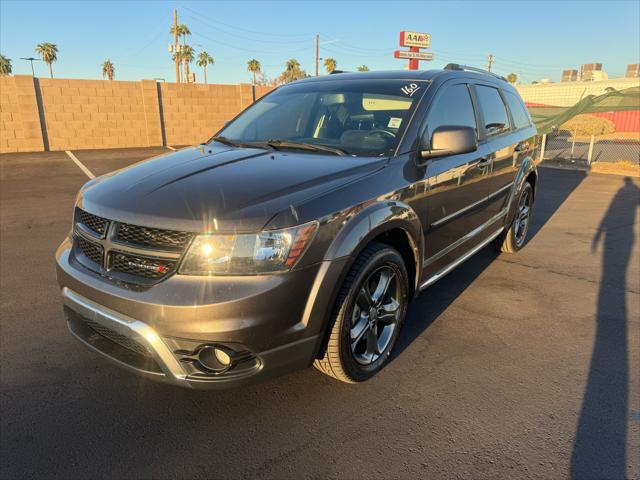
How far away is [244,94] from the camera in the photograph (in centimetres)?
2045

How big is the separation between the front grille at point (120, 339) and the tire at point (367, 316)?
3.09 feet

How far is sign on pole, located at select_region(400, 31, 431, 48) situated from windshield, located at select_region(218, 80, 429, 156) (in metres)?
30.1

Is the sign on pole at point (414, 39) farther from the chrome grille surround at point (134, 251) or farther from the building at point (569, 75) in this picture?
the building at point (569, 75)

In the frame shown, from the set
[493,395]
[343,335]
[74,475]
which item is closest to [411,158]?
[343,335]

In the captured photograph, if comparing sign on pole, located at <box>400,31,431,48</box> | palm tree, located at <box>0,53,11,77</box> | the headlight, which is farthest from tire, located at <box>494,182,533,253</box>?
palm tree, located at <box>0,53,11,77</box>

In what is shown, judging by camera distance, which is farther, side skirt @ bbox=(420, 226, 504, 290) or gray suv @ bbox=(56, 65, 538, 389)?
side skirt @ bbox=(420, 226, 504, 290)

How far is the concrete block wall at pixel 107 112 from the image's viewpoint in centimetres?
1614

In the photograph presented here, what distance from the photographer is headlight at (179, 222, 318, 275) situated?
206cm

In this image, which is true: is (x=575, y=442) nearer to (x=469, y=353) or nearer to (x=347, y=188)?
(x=469, y=353)

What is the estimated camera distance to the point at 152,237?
2146 mm

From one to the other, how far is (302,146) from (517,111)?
130 inches

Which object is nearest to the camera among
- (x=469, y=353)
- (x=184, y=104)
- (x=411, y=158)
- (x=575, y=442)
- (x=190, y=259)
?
(x=190, y=259)

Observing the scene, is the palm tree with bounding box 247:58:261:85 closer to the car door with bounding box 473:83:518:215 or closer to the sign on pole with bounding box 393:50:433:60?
the sign on pole with bounding box 393:50:433:60

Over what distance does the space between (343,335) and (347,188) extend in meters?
0.80
